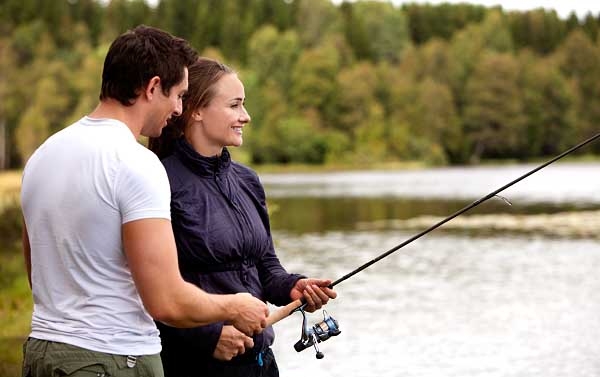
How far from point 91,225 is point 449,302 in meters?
10.8

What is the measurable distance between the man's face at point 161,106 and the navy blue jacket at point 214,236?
0.56 m

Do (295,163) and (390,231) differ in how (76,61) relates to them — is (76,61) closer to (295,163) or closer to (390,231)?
(295,163)

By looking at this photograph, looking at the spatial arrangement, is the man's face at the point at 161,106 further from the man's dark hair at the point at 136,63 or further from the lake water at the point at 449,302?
the lake water at the point at 449,302

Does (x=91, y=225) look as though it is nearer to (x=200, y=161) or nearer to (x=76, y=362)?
(x=76, y=362)

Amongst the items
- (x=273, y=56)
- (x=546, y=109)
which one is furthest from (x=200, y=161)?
(x=546, y=109)

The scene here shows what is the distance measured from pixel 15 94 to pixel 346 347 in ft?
274

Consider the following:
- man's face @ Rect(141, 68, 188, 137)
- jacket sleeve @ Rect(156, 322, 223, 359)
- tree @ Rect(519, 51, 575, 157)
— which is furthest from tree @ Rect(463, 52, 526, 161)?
man's face @ Rect(141, 68, 188, 137)

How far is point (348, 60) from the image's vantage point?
10819 cm

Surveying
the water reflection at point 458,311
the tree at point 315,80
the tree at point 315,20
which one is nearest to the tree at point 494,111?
the tree at point 315,80

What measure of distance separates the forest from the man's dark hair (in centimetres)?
7988

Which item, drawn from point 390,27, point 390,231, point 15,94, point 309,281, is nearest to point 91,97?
point 15,94

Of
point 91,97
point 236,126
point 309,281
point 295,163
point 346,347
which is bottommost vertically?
point 295,163

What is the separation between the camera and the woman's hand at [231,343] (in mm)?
3248

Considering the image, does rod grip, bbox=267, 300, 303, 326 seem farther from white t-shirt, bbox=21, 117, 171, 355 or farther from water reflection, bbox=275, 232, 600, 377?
water reflection, bbox=275, 232, 600, 377
